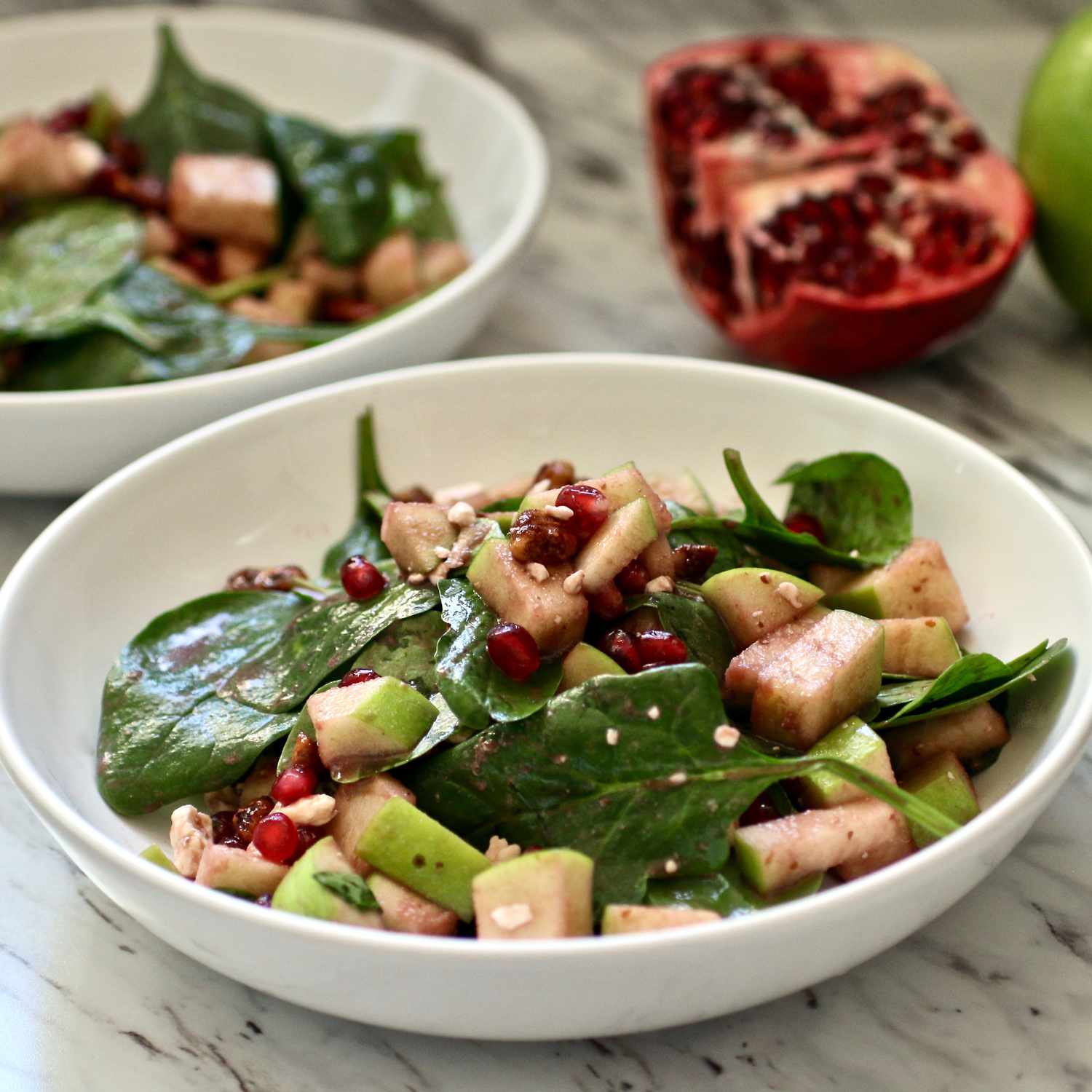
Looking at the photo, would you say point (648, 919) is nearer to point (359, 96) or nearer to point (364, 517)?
point (364, 517)

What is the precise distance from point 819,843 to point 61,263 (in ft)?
5.39

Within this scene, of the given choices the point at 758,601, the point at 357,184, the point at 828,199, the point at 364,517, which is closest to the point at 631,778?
the point at 758,601

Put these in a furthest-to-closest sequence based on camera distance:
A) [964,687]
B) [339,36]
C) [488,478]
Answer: [339,36], [488,478], [964,687]

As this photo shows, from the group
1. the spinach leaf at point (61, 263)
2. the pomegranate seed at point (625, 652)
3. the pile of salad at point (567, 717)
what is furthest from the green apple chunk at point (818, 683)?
the spinach leaf at point (61, 263)

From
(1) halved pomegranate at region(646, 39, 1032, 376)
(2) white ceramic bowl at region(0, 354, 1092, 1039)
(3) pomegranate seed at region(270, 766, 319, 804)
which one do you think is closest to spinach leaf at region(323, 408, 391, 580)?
(2) white ceramic bowl at region(0, 354, 1092, 1039)

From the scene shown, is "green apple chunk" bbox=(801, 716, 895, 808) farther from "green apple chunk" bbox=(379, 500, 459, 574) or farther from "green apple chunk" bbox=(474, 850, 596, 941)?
"green apple chunk" bbox=(379, 500, 459, 574)

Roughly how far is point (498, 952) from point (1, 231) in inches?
73.9

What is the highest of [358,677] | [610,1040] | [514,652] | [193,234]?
[514,652]

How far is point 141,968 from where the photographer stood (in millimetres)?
1319

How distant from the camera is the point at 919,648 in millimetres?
1433

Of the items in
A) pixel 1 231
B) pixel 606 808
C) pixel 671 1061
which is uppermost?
pixel 606 808

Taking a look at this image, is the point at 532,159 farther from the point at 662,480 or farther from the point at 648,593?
the point at 648,593

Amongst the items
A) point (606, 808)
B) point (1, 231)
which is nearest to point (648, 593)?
point (606, 808)

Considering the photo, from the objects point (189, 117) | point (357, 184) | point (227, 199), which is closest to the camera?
point (227, 199)
